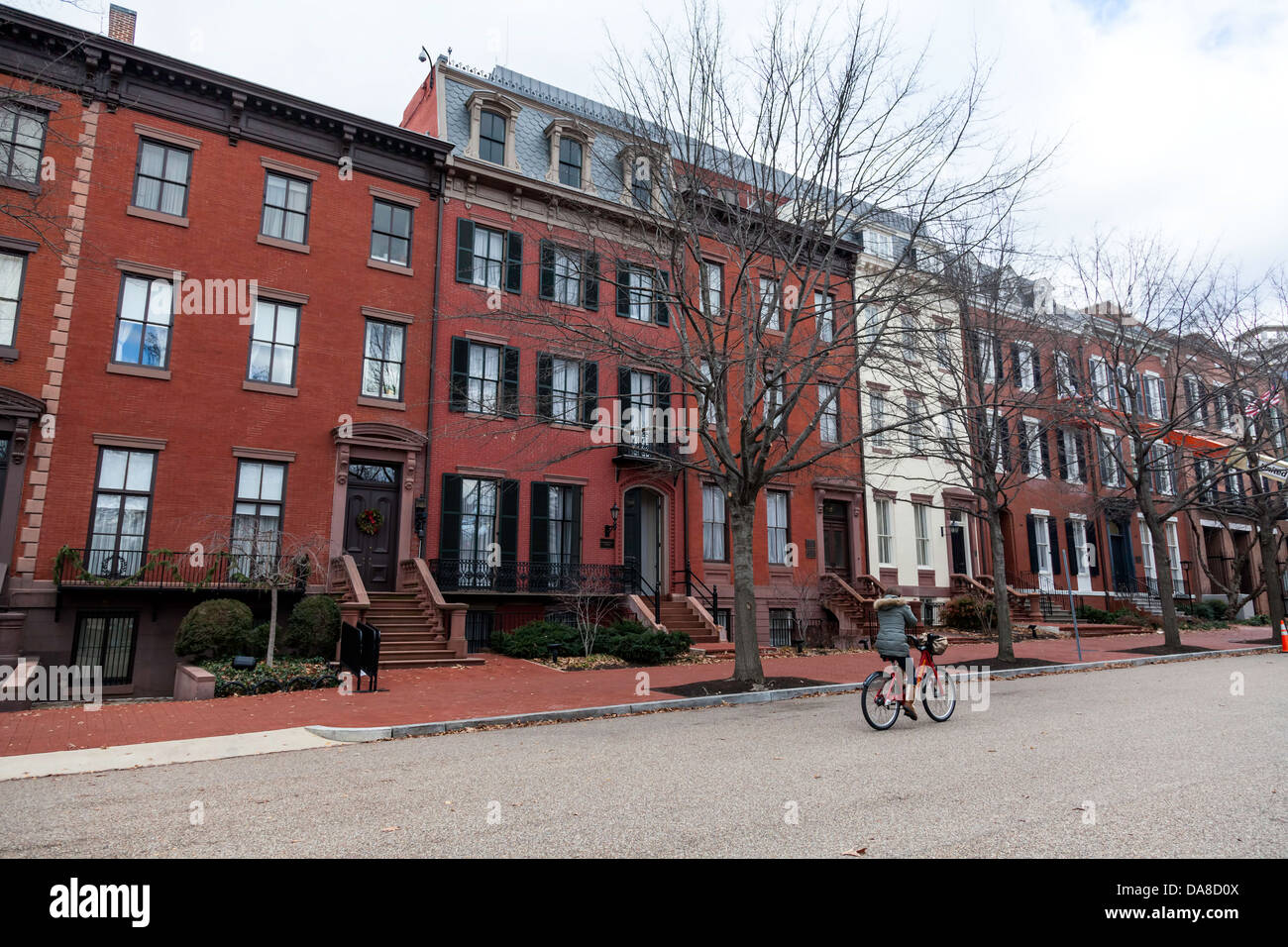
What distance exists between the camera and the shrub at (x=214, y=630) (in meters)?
14.0

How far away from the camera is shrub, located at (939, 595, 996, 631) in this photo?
24.9 m

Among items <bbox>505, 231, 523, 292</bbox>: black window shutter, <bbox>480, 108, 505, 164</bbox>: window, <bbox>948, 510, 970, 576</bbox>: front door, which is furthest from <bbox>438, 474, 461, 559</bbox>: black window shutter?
<bbox>948, 510, 970, 576</bbox>: front door

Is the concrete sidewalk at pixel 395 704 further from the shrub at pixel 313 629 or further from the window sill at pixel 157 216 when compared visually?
the window sill at pixel 157 216

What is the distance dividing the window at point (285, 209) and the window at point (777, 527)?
1516 cm

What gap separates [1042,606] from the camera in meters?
27.8

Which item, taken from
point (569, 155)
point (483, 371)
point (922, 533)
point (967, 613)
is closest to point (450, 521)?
point (483, 371)

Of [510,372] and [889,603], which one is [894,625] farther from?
[510,372]

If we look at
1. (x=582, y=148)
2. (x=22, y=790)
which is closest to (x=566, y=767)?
(x=22, y=790)

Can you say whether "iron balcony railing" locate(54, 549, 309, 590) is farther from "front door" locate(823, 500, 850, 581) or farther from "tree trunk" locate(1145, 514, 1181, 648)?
"tree trunk" locate(1145, 514, 1181, 648)

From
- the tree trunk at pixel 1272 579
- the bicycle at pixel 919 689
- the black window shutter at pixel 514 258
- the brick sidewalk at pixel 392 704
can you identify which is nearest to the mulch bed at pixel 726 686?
the brick sidewalk at pixel 392 704

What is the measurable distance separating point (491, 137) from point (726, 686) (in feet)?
55.1
